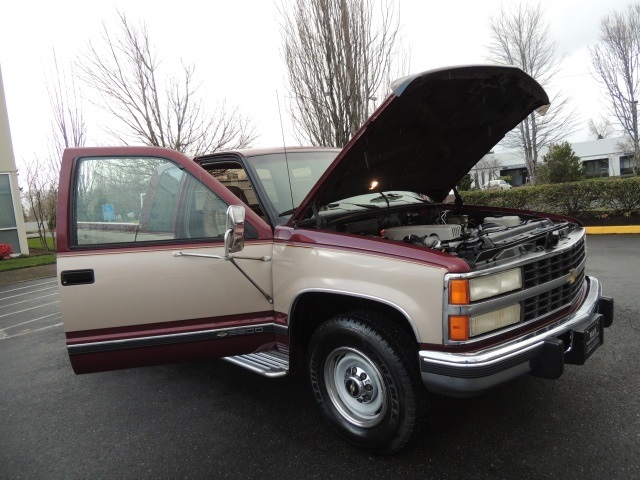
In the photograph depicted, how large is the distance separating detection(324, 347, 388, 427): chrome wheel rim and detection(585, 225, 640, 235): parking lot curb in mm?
10003

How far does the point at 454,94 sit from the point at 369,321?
1638 millimetres

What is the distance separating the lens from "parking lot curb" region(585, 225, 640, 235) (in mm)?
9930

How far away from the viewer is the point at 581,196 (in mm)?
11219

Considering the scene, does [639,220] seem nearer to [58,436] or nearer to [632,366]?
[632,366]

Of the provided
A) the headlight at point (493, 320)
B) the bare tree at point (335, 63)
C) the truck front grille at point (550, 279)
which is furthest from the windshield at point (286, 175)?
the bare tree at point (335, 63)

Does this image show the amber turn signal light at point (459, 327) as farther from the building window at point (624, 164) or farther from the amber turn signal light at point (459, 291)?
the building window at point (624, 164)

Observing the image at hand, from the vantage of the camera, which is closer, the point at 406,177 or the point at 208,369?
the point at 406,177

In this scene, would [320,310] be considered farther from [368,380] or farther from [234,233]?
[234,233]

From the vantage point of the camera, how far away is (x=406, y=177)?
373cm

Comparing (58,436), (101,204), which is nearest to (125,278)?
(101,204)

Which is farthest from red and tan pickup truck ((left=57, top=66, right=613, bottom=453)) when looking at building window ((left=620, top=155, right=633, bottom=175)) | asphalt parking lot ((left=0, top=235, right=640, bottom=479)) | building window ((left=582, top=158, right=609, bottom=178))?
building window ((left=582, top=158, right=609, bottom=178))

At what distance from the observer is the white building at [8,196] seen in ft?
50.3

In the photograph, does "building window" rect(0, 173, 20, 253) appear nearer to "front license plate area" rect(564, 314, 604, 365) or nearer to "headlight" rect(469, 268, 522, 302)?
"headlight" rect(469, 268, 522, 302)

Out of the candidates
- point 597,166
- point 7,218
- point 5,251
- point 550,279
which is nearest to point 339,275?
point 550,279
